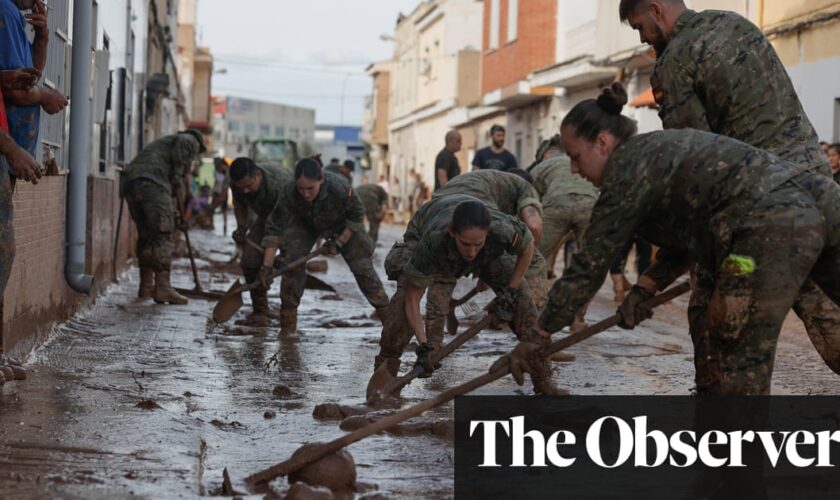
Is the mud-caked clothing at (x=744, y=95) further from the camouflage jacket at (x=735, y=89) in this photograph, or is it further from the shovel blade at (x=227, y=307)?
the shovel blade at (x=227, y=307)

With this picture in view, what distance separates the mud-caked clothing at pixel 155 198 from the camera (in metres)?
12.6

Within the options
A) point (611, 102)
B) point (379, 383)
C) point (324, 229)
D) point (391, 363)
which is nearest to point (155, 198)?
point (324, 229)

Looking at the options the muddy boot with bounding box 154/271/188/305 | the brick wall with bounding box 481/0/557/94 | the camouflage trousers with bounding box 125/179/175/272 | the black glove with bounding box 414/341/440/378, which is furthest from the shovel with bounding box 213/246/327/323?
the brick wall with bounding box 481/0/557/94

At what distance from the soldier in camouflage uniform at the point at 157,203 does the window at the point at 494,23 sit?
23.4 metres

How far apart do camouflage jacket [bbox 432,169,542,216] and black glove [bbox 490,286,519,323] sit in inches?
34.2

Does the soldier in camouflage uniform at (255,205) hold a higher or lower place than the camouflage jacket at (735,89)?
lower

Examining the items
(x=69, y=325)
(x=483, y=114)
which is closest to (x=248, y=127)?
(x=483, y=114)

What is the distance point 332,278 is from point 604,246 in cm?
1231

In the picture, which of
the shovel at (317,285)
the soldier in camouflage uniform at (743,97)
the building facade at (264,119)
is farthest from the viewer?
the building facade at (264,119)

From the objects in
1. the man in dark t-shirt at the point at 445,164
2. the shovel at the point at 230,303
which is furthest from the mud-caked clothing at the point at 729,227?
the man in dark t-shirt at the point at 445,164

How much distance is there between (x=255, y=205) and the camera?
38.4 ft

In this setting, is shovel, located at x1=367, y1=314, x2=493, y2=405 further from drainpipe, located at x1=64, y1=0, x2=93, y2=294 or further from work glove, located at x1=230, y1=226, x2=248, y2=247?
work glove, located at x1=230, y1=226, x2=248, y2=247

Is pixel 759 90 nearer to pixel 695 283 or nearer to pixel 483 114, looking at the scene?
pixel 695 283

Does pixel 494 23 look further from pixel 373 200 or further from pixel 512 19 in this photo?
pixel 373 200
